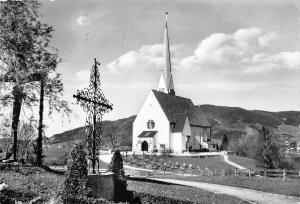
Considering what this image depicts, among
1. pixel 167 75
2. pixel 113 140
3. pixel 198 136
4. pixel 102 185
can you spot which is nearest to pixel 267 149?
pixel 113 140

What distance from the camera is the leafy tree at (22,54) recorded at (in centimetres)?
1953

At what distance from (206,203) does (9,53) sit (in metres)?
A: 12.6

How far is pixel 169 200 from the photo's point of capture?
1563cm

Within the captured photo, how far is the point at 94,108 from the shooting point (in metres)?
14.8

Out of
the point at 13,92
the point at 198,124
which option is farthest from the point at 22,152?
the point at 198,124

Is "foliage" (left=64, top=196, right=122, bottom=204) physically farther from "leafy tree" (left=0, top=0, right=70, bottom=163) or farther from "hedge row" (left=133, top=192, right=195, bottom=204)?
"leafy tree" (left=0, top=0, right=70, bottom=163)

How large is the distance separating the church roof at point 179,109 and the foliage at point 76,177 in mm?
52128

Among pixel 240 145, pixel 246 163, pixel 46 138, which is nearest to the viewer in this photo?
pixel 46 138

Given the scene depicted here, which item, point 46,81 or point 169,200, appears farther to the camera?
point 46,81

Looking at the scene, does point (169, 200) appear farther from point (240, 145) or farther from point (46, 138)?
point (240, 145)

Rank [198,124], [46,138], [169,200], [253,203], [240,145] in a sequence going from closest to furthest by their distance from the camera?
[169,200], [253,203], [46,138], [240,145], [198,124]

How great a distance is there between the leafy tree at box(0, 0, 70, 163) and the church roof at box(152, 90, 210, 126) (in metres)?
42.5

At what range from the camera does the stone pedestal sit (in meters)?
12.5

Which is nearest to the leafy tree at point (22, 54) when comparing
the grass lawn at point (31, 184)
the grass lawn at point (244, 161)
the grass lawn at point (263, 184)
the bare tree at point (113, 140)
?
the grass lawn at point (31, 184)
